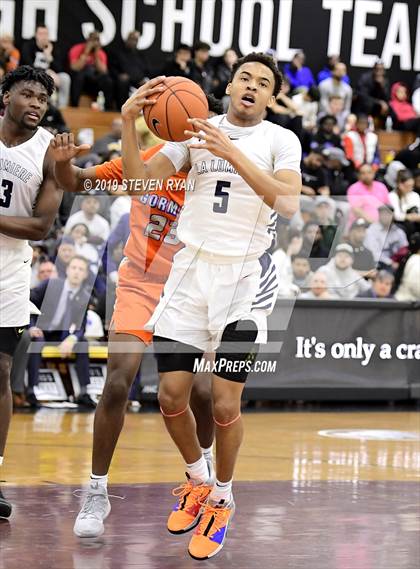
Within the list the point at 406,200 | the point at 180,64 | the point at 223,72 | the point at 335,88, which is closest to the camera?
the point at 406,200

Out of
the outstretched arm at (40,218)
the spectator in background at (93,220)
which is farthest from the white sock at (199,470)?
the spectator in background at (93,220)

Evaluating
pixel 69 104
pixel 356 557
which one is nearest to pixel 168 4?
pixel 69 104

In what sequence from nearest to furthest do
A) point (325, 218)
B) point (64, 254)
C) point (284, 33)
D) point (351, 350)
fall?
point (64, 254) < point (325, 218) < point (351, 350) < point (284, 33)

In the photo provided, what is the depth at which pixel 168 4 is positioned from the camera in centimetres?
2012

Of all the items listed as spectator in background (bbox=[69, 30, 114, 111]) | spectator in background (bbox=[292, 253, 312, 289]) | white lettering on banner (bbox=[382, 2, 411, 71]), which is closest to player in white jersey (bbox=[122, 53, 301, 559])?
spectator in background (bbox=[292, 253, 312, 289])

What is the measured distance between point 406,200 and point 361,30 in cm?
594

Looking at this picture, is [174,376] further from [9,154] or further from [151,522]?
[9,154]

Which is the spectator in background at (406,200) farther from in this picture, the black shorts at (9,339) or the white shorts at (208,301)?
the white shorts at (208,301)

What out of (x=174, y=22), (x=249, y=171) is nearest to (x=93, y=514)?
(x=249, y=171)

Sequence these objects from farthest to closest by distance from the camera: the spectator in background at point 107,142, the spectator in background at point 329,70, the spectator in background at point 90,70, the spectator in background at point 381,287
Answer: the spectator in background at point 329,70
the spectator in background at point 90,70
the spectator in background at point 107,142
the spectator in background at point 381,287

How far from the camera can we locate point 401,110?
2133cm

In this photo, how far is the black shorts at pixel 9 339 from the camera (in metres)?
6.64

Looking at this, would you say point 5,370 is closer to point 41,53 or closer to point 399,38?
point 41,53

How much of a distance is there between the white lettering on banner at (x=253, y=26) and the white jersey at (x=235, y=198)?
1502 cm
